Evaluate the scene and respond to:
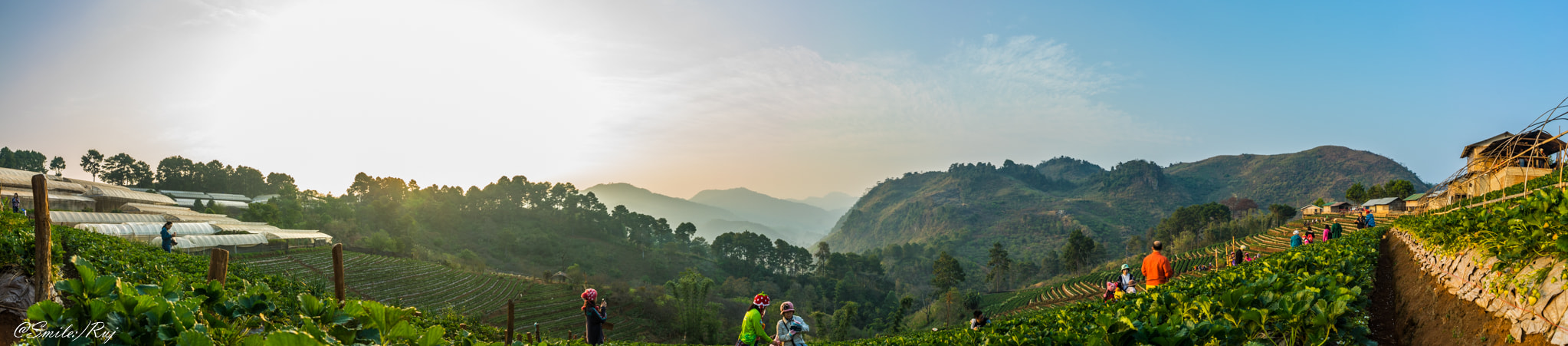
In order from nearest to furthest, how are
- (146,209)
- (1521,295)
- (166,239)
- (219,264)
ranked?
(1521,295), (219,264), (166,239), (146,209)

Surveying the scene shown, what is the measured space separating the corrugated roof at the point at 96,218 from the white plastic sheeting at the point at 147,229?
0.66 m

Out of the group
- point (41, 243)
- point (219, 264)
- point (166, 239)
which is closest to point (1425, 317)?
point (219, 264)

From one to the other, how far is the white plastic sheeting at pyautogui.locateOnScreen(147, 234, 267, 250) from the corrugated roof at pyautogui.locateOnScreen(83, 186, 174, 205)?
50.8 ft

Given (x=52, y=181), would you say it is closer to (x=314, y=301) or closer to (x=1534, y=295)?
(x=314, y=301)

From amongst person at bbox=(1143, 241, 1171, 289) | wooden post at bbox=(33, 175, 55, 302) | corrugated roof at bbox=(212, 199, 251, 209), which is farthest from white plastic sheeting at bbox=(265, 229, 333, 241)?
person at bbox=(1143, 241, 1171, 289)

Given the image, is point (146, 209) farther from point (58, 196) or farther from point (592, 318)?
point (592, 318)

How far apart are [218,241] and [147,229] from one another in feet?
10.7

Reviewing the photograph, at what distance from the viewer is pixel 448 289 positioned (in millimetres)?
38000

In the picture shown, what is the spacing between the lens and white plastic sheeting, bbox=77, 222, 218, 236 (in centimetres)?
2877

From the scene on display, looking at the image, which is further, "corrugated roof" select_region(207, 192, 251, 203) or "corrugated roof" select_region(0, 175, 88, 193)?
"corrugated roof" select_region(207, 192, 251, 203)

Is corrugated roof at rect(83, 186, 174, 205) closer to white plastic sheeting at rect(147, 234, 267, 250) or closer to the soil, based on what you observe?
white plastic sheeting at rect(147, 234, 267, 250)

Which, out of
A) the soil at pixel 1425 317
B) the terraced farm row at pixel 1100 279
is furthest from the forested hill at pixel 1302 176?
the soil at pixel 1425 317

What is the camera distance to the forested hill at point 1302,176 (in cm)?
14088

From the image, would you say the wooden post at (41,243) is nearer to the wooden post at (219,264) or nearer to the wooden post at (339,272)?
the wooden post at (219,264)
